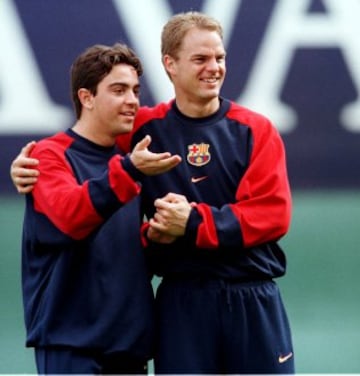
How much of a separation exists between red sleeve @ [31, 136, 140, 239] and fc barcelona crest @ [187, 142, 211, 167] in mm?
191

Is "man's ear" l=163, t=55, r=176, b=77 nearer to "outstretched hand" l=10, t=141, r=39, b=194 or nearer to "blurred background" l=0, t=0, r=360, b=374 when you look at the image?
"outstretched hand" l=10, t=141, r=39, b=194

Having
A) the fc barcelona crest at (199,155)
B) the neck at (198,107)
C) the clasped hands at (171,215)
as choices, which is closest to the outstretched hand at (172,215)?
the clasped hands at (171,215)

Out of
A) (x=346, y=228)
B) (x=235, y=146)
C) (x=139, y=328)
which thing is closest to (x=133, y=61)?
(x=235, y=146)

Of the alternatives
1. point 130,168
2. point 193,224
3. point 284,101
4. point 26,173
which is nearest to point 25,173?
point 26,173

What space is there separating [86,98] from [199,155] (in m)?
0.29

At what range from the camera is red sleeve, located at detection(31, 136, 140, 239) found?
8.47 ft

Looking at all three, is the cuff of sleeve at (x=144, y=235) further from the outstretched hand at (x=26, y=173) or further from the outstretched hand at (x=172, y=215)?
the outstretched hand at (x=26, y=173)

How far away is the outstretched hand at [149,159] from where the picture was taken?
256 cm

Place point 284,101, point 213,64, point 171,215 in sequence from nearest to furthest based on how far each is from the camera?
point 171,215 → point 213,64 → point 284,101

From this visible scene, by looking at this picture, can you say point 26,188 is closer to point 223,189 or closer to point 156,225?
point 156,225

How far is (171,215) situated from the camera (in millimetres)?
2689

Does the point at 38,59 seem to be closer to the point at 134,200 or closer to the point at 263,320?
the point at 134,200

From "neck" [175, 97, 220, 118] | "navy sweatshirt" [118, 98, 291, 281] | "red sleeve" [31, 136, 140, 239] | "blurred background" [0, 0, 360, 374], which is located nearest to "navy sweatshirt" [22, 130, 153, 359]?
"red sleeve" [31, 136, 140, 239]

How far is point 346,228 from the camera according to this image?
3.67m
